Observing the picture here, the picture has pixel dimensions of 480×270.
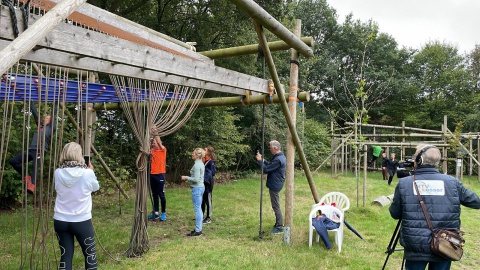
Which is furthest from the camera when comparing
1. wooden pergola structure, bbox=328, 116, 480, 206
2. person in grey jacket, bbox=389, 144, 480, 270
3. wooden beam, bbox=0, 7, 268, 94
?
wooden pergola structure, bbox=328, 116, 480, 206

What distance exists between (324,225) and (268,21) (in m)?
3.01

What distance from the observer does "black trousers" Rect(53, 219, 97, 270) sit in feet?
10.9

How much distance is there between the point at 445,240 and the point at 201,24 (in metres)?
10.6

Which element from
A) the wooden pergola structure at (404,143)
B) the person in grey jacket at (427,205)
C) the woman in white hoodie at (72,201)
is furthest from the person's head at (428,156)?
the wooden pergola structure at (404,143)

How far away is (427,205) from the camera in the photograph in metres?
2.87

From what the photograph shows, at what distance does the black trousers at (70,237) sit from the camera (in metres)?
3.31

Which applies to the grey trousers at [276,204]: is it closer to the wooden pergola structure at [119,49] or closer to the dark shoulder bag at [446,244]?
the wooden pergola structure at [119,49]

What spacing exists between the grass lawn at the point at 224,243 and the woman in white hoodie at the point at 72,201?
26 centimetres

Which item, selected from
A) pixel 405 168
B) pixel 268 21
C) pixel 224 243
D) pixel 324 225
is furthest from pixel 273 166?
pixel 268 21

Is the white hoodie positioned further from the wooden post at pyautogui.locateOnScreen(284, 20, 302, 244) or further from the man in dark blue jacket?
the man in dark blue jacket

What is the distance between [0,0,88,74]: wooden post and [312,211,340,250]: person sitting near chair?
4207 millimetres

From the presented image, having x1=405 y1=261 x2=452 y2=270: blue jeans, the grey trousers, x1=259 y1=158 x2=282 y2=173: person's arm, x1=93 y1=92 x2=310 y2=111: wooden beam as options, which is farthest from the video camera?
the grey trousers

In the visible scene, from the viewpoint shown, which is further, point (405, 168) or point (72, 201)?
point (405, 168)

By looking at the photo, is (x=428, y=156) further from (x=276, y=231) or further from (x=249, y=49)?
(x=276, y=231)
